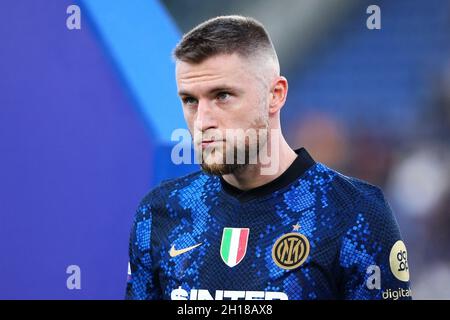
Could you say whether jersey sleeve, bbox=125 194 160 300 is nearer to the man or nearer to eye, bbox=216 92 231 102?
the man

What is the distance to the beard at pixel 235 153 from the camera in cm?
238

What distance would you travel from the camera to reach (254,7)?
6047 millimetres

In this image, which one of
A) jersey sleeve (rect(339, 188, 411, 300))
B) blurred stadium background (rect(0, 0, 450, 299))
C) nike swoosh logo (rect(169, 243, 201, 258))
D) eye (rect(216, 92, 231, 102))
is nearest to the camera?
jersey sleeve (rect(339, 188, 411, 300))

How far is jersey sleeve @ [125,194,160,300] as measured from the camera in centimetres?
257

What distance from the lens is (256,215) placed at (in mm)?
2455

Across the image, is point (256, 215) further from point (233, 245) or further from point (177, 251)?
point (177, 251)

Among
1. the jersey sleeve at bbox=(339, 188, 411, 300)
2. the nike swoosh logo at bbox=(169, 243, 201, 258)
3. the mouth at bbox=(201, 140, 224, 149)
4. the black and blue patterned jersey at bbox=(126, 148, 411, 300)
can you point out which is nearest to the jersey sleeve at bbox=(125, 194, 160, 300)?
the black and blue patterned jersey at bbox=(126, 148, 411, 300)

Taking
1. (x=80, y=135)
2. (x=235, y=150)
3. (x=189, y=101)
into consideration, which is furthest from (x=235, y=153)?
(x=80, y=135)

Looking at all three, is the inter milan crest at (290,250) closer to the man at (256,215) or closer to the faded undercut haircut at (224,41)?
the man at (256,215)

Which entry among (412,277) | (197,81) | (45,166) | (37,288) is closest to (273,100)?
(197,81)

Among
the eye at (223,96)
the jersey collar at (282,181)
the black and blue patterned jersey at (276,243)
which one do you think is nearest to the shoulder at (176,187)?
the black and blue patterned jersey at (276,243)

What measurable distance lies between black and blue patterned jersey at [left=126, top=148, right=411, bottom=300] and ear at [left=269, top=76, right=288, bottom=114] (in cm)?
18

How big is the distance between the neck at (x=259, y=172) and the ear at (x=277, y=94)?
108 mm

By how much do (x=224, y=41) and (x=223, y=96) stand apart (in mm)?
176
